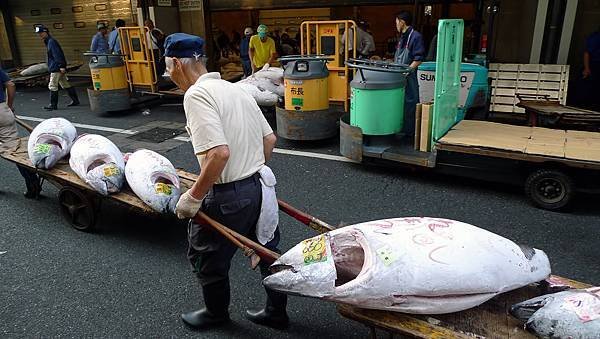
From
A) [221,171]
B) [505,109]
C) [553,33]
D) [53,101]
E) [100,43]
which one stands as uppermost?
[553,33]

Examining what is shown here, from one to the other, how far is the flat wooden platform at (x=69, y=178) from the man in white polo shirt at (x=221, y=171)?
1.17 m

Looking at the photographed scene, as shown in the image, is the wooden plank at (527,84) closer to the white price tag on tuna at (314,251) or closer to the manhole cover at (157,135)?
the manhole cover at (157,135)

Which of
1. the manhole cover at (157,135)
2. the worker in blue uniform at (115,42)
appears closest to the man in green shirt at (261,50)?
the manhole cover at (157,135)

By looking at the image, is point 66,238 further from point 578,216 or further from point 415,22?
point 415,22

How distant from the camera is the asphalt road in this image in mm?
3248

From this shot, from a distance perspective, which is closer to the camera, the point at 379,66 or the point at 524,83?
the point at 379,66

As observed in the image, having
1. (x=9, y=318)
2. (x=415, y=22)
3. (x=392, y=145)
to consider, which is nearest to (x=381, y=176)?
(x=392, y=145)

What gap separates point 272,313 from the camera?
3.11 meters

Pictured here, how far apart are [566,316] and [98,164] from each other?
4.14 m

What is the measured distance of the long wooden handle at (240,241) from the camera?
2.61 m

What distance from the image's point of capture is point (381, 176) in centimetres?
584

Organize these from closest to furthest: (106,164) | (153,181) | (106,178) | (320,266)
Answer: (320,266), (153,181), (106,178), (106,164)

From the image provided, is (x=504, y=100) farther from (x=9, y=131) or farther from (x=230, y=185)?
(x=9, y=131)

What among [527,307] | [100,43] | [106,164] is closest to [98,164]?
[106,164]
